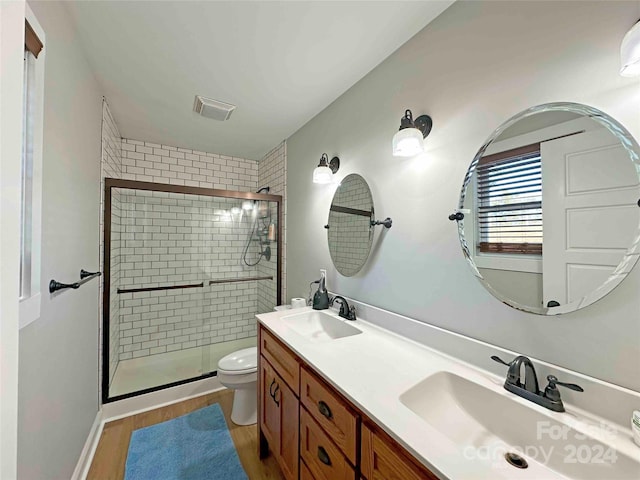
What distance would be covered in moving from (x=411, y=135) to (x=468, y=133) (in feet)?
0.79

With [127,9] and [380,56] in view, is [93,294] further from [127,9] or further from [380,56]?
[380,56]

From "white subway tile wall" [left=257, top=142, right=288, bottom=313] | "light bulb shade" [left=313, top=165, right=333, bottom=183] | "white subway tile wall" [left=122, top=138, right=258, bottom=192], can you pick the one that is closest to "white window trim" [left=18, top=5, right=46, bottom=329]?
"light bulb shade" [left=313, top=165, right=333, bottom=183]

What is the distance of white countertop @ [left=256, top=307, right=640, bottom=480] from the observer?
61cm

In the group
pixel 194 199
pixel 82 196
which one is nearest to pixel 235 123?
pixel 194 199

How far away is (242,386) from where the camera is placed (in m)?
1.96

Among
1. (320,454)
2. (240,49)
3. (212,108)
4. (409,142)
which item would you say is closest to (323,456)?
(320,454)

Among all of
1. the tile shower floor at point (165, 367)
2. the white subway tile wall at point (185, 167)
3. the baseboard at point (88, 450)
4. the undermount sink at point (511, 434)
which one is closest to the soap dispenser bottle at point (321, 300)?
the undermount sink at point (511, 434)

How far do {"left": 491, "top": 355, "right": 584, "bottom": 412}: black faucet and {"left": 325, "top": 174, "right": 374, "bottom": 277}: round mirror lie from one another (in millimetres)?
911

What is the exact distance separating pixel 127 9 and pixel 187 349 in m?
2.77

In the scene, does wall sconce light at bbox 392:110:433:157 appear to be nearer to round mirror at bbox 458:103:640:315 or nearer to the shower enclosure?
round mirror at bbox 458:103:640:315

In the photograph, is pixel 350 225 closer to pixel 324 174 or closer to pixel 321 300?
pixel 324 174

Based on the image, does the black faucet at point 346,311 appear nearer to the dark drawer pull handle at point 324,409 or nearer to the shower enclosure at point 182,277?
the dark drawer pull handle at point 324,409

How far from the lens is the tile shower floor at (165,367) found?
7.36 ft

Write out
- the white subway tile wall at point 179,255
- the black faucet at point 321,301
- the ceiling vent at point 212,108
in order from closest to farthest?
the black faucet at point 321,301
the ceiling vent at point 212,108
the white subway tile wall at point 179,255
